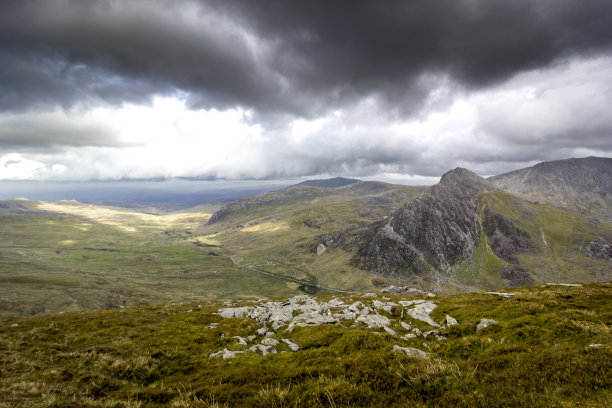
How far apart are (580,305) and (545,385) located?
17.8 metres

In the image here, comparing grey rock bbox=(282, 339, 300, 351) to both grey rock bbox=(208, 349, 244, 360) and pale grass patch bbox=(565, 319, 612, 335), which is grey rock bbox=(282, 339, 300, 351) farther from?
pale grass patch bbox=(565, 319, 612, 335)

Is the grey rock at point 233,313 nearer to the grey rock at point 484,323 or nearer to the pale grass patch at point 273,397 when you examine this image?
the pale grass patch at point 273,397

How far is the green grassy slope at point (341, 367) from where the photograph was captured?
9758 millimetres

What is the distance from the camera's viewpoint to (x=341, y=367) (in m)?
13.1

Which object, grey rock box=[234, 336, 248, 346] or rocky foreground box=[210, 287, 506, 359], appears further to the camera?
grey rock box=[234, 336, 248, 346]

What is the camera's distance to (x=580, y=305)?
2078cm

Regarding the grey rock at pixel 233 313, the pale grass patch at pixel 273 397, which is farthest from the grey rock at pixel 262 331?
the pale grass patch at pixel 273 397

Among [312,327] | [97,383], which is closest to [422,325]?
[312,327]

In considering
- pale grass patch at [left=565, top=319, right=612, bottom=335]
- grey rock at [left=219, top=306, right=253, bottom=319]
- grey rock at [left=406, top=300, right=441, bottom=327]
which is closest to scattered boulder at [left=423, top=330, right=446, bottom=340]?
grey rock at [left=406, top=300, right=441, bottom=327]

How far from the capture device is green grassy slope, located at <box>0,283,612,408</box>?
9758mm

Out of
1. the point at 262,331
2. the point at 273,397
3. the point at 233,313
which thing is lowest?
the point at 233,313

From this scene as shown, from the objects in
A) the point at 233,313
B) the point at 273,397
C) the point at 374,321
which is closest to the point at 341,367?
the point at 273,397

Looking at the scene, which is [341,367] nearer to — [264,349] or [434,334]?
[264,349]

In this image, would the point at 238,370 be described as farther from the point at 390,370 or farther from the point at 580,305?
the point at 580,305
